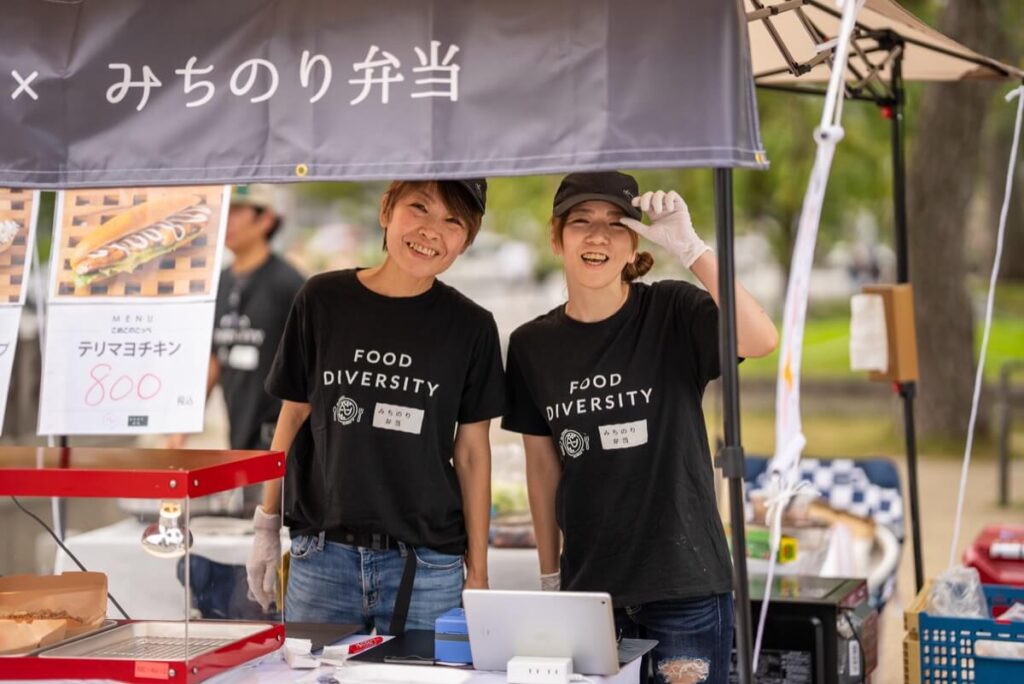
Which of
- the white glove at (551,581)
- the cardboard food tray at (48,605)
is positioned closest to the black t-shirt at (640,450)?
the white glove at (551,581)

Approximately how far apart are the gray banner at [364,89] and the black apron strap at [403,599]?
3.56ft

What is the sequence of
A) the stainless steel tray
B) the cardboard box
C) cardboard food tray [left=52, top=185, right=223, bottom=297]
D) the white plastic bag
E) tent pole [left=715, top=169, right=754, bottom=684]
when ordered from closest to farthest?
tent pole [left=715, top=169, right=754, bottom=684], the stainless steel tray, the white plastic bag, cardboard food tray [left=52, top=185, right=223, bottom=297], the cardboard box

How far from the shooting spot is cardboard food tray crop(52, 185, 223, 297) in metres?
3.83

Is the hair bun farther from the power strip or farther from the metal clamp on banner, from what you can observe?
the power strip

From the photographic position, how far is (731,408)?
8.61 feet

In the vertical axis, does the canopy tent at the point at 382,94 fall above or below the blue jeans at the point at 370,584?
above

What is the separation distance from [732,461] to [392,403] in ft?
3.31

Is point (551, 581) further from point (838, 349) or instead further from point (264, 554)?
point (838, 349)

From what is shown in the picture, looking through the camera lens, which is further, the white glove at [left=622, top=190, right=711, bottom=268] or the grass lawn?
the grass lawn

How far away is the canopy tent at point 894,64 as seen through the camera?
4359 mm

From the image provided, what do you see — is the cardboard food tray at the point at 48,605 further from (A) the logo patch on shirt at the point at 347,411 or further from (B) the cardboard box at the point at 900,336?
(B) the cardboard box at the point at 900,336

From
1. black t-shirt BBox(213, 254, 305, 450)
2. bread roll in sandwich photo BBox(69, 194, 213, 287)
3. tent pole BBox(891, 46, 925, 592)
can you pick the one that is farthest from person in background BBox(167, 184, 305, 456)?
tent pole BBox(891, 46, 925, 592)

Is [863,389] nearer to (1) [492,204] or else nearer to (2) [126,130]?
(1) [492,204]

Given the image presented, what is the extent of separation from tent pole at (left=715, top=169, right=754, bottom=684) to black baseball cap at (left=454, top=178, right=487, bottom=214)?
2.83 feet
